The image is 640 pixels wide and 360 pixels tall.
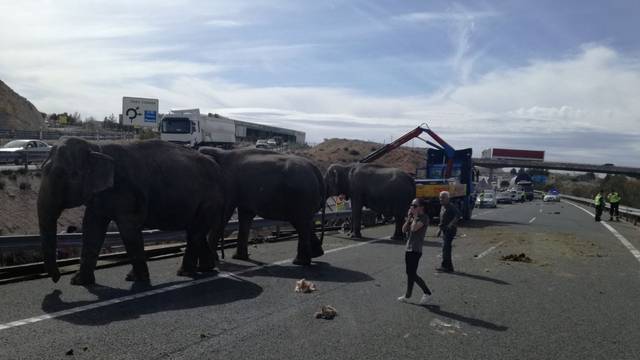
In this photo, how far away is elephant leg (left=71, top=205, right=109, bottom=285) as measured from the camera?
30.3 feet

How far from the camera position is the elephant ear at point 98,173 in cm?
905

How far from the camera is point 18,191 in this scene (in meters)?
25.2

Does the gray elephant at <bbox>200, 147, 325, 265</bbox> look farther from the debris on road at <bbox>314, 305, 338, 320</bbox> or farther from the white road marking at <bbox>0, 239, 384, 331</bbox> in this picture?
the debris on road at <bbox>314, 305, 338, 320</bbox>

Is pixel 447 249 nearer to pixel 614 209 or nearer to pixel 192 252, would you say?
pixel 192 252

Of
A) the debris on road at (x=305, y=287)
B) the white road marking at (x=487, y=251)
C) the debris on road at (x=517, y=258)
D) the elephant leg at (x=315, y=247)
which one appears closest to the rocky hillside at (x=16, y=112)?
the white road marking at (x=487, y=251)

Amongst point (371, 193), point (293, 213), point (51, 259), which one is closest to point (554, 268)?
point (293, 213)

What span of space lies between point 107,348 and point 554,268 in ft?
33.6

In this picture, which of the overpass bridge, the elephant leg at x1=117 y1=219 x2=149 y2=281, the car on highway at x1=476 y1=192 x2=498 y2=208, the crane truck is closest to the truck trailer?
the overpass bridge

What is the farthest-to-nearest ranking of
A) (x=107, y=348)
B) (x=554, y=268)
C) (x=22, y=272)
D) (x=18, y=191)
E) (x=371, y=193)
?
1. (x=18, y=191)
2. (x=371, y=193)
3. (x=554, y=268)
4. (x=22, y=272)
5. (x=107, y=348)

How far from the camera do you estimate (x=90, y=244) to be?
9.41 metres

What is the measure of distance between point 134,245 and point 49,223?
51.2 inches

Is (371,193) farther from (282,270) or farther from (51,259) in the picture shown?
(51,259)

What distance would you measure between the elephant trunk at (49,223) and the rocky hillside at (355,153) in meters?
61.5

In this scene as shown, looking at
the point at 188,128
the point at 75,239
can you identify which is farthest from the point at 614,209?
the point at 75,239
